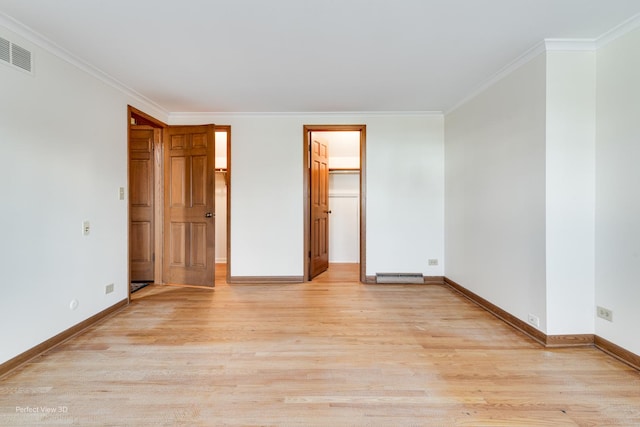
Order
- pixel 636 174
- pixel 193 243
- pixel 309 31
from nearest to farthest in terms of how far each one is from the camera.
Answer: pixel 636 174
pixel 309 31
pixel 193 243

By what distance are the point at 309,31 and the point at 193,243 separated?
3053mm

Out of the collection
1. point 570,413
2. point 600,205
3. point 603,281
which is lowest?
point 570,413

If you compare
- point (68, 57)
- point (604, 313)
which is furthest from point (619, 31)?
point (68, 57)

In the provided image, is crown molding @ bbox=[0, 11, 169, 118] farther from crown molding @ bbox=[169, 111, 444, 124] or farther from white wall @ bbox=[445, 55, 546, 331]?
white wall @ bbox=[445, 55, 546, 331]

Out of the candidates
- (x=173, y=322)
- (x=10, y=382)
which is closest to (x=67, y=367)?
(x=10, y=382)

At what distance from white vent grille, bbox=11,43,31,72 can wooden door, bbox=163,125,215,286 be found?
6.38ft

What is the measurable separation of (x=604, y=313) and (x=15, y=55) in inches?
185

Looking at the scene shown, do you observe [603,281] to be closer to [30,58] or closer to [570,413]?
[570,413]

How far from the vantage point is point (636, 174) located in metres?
2.09

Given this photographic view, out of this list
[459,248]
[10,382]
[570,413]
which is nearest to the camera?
[570,413]

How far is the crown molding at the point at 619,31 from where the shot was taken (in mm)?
2092

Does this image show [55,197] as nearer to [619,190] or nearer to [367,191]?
[367,191]

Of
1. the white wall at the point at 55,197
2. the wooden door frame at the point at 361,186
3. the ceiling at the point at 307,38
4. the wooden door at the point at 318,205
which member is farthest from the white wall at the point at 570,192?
the white wall at the point at 55,197

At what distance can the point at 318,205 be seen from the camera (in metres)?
4.89
